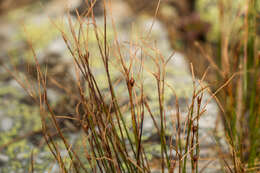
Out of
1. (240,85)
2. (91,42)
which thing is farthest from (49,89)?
(240,85)

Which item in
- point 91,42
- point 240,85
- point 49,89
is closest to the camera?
point 240,85

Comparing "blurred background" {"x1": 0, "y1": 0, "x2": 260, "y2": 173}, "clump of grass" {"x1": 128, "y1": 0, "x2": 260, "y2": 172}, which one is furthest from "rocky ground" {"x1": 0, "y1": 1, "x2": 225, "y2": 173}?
"clump of grass" {"x1": 128, "y1": 0, "x2": 260, "y2": 172}

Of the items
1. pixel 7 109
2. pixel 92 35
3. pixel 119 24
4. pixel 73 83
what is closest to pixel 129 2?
pixel 119 24

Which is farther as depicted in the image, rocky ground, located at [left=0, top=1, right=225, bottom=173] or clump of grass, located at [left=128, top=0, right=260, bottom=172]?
rocky ground, located at [left=0, top=1, right=225, bottom=173]

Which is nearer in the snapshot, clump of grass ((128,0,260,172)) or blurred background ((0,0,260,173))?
clump of grass ((128,0,260,172))

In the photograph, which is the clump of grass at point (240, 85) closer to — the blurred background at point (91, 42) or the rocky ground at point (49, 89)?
the blurred background at point (91, 42)

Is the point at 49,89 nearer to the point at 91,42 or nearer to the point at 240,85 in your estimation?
the point at 91,42

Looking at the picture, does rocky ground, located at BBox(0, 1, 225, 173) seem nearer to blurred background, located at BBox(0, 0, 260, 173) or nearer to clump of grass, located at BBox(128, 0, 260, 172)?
blurred background, located at BBox(0, 0, 260, 173)

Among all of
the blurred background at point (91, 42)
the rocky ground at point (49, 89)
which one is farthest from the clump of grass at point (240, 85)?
the rocky ground at point (49, 89)

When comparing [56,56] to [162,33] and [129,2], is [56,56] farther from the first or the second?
[129,2]
